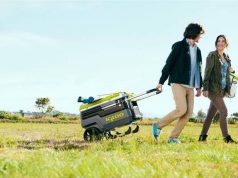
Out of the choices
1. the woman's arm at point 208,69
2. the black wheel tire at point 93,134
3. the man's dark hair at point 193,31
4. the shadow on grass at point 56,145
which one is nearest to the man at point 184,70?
the man's dark hair at point 193,31

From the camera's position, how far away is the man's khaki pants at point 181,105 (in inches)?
404

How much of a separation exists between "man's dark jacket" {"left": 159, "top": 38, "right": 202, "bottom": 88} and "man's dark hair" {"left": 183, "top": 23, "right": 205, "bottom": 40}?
14 cm

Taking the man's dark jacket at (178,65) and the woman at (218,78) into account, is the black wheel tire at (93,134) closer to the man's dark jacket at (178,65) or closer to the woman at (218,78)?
the man's dark jacket at (178,65)

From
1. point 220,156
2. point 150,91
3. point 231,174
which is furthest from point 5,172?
point 150,91

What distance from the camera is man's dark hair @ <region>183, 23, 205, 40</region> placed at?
33.9 feet

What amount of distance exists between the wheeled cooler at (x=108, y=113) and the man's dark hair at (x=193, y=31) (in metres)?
1.47

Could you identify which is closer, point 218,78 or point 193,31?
point 193,31

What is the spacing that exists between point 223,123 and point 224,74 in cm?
110

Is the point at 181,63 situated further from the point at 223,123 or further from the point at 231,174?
the point at 231,174

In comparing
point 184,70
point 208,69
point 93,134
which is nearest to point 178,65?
point 184,70

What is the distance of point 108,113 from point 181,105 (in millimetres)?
1585

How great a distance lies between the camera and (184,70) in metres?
10.2

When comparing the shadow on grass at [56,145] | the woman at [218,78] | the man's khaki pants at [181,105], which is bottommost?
the shadow on grass at [56,145]

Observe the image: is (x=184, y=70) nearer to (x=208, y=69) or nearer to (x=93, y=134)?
(x=208, y=69)
